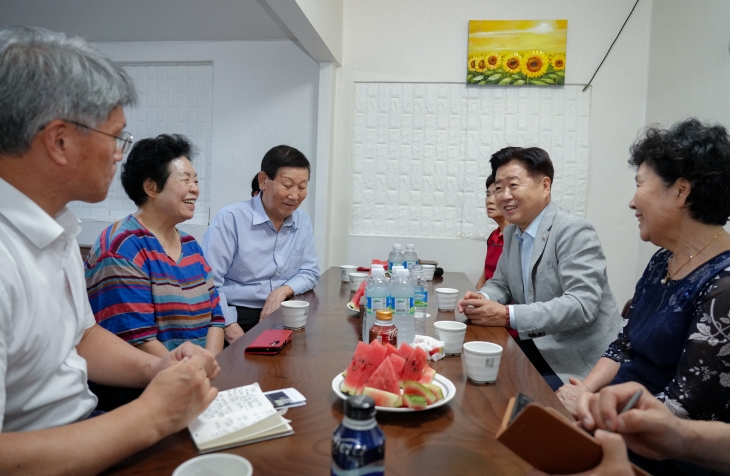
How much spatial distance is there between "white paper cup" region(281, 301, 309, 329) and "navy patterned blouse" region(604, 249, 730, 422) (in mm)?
970

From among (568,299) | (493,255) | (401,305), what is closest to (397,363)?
(401,305)

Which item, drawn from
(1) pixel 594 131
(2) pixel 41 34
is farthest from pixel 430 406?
(1) pixel 594 131

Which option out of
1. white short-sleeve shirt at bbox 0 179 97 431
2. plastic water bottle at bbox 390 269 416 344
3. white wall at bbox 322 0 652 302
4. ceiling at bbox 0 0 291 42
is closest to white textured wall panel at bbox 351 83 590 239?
white wall at bbox 322 0 652 302

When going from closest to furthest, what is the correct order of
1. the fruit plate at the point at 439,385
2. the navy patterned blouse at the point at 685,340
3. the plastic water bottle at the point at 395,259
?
the fruit plate at the point at 439,385 < the navy patterned blouse at the point at 685,340 < the plastic water bottle at the point at 395,259

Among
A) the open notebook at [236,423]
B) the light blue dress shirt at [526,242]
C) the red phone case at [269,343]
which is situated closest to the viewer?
the open notebook at [236,423]

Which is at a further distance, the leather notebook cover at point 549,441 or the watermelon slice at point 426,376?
the watermelon slice at point 426,376

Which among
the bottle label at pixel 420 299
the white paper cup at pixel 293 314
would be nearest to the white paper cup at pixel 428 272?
the bottle label at pixel 420 299

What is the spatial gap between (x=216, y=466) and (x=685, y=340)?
1095 millimetres

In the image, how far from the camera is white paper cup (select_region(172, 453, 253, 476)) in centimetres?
74

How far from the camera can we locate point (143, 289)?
163 cm

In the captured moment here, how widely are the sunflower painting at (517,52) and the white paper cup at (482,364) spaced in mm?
3047

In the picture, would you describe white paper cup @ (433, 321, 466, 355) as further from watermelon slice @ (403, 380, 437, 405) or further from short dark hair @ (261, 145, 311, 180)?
short dark hair @ (261, 145, 311, 180)

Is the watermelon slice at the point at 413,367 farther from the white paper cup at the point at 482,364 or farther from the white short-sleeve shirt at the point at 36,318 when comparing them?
the white short-sleeve shirt at the point at 36,318

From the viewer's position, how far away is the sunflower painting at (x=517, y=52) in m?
3.75
